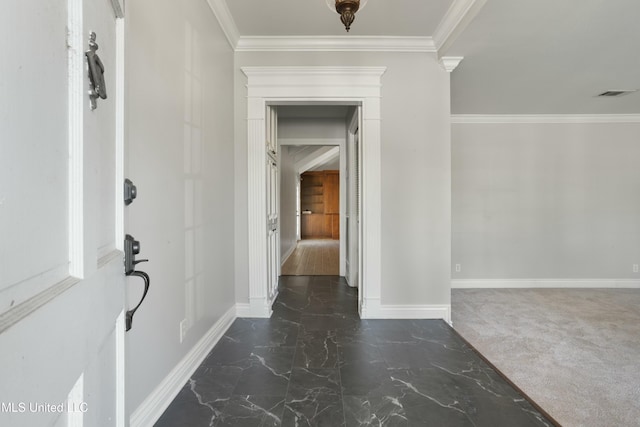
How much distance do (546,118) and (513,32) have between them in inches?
104

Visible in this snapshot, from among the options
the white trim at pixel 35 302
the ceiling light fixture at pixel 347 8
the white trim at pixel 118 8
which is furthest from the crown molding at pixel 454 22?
the white trim at pixel 35 302

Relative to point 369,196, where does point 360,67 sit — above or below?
above

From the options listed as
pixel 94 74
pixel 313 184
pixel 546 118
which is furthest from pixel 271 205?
pixel 313 184

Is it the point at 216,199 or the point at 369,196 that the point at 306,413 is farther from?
the point at 369,196

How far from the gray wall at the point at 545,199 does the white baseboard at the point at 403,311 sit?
5.61 feet

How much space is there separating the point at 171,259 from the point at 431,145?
245 cm

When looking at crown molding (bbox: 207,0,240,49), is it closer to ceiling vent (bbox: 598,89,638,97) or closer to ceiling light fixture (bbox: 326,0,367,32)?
ceiling light fixture (bbox: 326,0,367,32)

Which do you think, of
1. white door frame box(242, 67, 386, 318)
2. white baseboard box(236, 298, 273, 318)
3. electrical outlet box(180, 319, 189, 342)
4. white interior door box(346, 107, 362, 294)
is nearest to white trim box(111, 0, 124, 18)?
electrical outlet box(180, 319, 189, 342)

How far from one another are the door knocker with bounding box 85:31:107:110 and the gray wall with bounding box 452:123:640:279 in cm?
446

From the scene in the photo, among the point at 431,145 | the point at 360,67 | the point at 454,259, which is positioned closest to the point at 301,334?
the point at 431,145

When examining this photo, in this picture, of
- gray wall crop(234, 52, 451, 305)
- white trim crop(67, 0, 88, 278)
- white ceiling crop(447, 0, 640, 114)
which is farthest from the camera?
gray wall crop(234, 52, 451, 305)

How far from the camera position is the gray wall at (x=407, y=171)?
2814 mm

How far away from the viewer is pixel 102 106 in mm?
685

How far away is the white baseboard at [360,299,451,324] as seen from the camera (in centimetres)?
283
